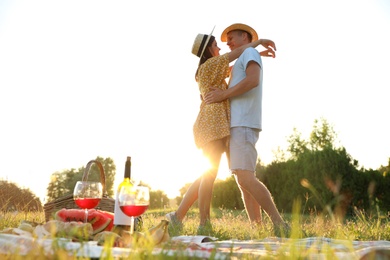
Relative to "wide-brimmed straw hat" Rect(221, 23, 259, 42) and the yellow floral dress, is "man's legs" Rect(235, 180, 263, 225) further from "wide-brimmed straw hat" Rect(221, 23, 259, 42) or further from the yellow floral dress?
"wide-brimmed straw hat" Rect(221, 23, 259, 42)

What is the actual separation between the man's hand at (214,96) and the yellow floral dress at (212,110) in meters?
0.05

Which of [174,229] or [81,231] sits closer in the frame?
[81,231]

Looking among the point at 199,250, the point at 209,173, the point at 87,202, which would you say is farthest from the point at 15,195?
the point at 199,250

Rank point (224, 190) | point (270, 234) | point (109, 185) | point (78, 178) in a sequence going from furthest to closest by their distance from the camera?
point (109, 185)
point (78, 178)
point (224, 190)
point (270, 234)

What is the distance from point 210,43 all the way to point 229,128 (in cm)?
118

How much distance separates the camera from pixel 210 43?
562 centimetres

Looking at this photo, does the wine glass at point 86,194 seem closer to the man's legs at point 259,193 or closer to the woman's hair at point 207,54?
the man's legs at point 259,193

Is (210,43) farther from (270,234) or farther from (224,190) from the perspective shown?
(224,190)

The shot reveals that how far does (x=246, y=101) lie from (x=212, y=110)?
386mm

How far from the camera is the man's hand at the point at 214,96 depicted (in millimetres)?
5120

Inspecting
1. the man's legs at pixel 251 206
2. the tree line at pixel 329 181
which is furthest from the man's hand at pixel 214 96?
the tree line at pixel 329 181

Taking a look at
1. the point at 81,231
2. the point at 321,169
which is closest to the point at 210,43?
the point at 81,231

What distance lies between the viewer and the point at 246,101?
200 inches

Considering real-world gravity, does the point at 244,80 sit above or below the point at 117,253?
above
